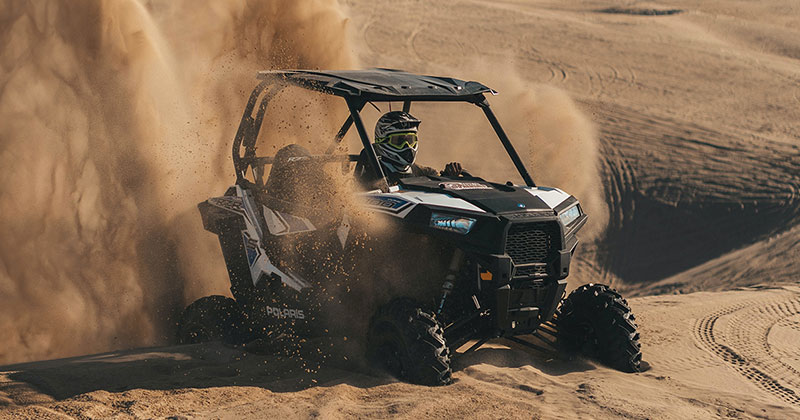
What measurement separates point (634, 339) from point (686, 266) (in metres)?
7.74

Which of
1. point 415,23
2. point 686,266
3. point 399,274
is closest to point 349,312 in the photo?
point 399,274

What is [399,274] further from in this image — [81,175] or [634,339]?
[81,175]

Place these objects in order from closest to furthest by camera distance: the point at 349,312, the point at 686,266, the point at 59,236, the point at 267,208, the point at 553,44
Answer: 1. the point at 349,312
2. the point at 267,208
3. the point at 59,236
4. the point at 686,266
5. the point at 553,44

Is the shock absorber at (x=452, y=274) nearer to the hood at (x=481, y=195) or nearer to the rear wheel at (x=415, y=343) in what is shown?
the rear wheel at (x=415, y=343)

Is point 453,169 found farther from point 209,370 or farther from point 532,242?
point 209,370

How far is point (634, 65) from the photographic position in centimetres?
2283

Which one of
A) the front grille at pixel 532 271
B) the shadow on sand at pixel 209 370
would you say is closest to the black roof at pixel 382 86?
the front grille at pixel 532 271

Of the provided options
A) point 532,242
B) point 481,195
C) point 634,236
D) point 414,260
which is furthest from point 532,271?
point 634,236

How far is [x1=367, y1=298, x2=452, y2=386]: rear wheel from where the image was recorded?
223 inches

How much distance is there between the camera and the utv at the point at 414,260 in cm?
575

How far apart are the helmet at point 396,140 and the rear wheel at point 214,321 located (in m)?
2.15

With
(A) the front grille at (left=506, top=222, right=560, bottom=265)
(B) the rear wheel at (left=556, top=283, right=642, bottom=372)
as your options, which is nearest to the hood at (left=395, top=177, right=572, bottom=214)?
(A) the front grille at (left=506, top=222, right=560, bottom=265)

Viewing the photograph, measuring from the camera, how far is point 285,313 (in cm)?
693

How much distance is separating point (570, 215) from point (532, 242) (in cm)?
59
